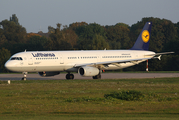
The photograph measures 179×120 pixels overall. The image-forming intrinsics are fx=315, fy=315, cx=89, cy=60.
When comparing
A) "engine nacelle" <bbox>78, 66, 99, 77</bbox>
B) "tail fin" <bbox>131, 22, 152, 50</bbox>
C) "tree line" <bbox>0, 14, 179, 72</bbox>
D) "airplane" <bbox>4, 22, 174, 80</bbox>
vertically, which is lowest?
"engine nacelle" <bbox>78, 66, 99, 77</bbox>

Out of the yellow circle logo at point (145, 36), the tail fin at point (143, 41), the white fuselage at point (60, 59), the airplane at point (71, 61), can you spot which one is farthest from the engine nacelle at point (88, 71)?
the yellow circle logo at point (145, 36)

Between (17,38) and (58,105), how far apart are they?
11241 centimetres

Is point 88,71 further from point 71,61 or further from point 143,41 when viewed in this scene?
point 143,41

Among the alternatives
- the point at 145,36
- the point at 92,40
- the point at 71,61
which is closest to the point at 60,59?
the point at 71,61

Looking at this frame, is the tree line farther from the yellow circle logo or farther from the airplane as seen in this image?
the airplane

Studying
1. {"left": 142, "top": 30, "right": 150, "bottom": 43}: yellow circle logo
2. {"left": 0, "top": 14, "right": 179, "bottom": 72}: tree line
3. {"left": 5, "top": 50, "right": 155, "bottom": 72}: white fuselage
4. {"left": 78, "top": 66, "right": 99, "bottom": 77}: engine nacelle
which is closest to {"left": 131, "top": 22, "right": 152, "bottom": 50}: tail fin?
{"left": 142, "top": 30, "right": 150, "bottom": 43}: yellow circle logo

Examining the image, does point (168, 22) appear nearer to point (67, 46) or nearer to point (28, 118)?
point (67, 46)

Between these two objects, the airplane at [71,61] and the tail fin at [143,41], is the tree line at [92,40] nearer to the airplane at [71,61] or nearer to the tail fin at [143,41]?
the tail fin at [143,41]

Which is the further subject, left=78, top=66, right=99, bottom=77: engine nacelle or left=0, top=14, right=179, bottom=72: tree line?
left=0, top=14, right=179, bottom=72: tree line

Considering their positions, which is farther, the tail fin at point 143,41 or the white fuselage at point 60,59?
the tail fin at point 143,41

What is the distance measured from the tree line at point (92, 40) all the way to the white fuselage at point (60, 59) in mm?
26797

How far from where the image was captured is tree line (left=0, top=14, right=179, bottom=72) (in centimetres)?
7600

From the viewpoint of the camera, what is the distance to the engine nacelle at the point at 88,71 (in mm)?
37625

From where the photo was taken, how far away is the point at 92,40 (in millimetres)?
79125
